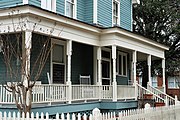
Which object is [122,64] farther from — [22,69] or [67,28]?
[22,69]

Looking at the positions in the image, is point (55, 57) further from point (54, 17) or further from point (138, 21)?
point (138, 21)

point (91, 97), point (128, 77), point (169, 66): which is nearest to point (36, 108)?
point (91, 97)

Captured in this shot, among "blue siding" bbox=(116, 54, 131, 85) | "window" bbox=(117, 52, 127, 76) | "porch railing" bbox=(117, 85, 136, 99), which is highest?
"window" bbox=(117, 52, 127, 76)

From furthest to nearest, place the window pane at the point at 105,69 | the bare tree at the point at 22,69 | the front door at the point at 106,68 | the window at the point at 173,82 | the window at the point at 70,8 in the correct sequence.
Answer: the window at the point at 173,82 → the window pane at the point at 105,69 → the front door at the point at 106,68 → the window at the point at 70,8 → the bare tree at the point at 22,69

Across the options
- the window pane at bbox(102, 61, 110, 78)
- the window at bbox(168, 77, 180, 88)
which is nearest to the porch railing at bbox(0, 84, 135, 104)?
the window pane at bbox(102, 61, 110, 78)

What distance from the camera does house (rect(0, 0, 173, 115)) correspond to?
11430 millimetres

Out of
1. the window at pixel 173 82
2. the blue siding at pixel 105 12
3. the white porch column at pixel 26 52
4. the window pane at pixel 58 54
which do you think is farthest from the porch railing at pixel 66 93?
the window at pixel 173 82

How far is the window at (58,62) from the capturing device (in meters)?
Result: 15.2

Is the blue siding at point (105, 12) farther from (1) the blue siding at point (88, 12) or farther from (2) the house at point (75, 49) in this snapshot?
(1) the blue siding at point (88, 12)

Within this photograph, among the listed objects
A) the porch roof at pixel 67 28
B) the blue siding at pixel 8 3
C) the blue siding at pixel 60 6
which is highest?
the blue siding at pixel 60 6

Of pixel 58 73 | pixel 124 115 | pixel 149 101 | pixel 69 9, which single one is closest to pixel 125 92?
pixel 149 101

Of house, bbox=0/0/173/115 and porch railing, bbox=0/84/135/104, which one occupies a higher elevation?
house, bbox=0/0/173/115

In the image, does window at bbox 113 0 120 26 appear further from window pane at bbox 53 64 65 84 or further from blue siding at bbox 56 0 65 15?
window pane at bbox 53 64 65 84

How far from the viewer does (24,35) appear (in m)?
11.6
